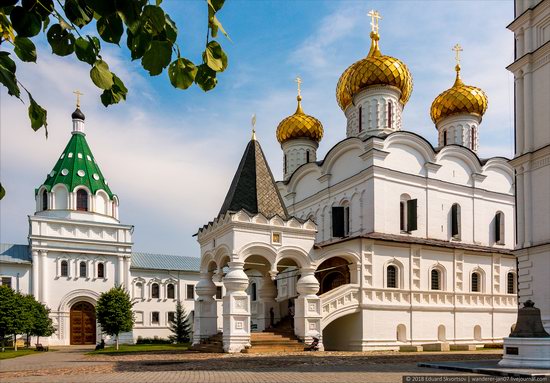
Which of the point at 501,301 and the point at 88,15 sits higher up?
the point at 88,15

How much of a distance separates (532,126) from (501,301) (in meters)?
9.71

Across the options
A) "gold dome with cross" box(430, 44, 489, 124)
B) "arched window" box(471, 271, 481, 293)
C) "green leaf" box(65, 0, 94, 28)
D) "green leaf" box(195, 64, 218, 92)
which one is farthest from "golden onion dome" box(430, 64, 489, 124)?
"green leaf" box(65, 0, 94, 28)

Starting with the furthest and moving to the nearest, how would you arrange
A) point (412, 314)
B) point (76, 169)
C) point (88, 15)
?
point (76, 169), point (412, 314), point (88, 15)

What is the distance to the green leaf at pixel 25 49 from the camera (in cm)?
263

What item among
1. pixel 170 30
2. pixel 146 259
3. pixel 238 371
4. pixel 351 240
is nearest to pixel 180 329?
pixel 146 259

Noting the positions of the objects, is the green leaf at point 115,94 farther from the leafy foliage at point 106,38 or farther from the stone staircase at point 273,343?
the stone staircase at point 273,343

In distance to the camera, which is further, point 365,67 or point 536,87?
point 365,67

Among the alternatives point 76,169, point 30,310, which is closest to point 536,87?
point 30,310

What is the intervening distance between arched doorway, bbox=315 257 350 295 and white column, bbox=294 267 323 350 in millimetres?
2267

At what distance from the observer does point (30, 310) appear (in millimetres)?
29500

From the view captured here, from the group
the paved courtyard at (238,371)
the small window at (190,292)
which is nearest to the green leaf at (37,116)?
the paved courtyard at (238,371)

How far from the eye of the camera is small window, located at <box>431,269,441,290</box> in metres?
23.2

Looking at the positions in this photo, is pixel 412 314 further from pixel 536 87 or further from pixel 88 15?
pixel 88 15

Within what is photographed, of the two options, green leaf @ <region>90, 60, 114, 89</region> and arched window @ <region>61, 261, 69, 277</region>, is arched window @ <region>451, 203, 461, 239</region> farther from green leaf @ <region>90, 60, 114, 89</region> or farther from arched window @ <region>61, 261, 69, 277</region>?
green leaf @ <region>90, 60, 114, 89</region>
